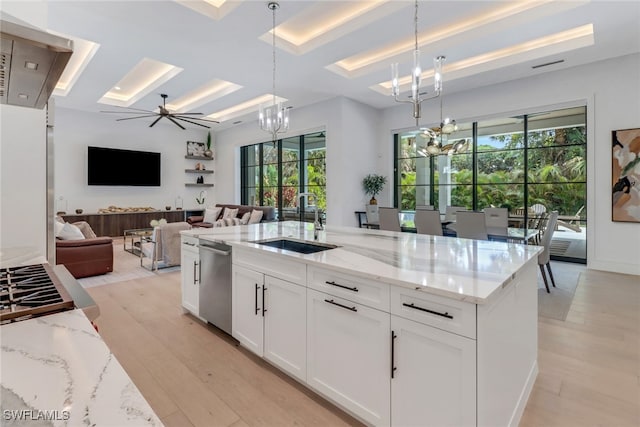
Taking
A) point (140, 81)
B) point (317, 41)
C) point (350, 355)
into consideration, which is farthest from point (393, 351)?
point (140, 81)

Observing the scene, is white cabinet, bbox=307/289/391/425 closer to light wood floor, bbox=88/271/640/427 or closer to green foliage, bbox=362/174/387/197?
light wood floor, bbox=88/271/640/427

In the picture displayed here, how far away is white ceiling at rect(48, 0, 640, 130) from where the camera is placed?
3.53 meters

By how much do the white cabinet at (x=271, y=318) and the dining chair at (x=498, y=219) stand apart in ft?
10.5

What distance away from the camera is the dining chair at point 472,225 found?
379 centimetres

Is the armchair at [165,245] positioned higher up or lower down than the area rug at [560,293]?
higher up

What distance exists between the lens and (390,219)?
4.72m

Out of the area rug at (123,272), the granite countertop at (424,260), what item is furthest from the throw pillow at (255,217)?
the granite countertop at (424,260)

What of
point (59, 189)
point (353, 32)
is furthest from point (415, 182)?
point (59, 189)

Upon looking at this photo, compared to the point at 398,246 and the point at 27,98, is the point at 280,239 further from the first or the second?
the point at 27,98

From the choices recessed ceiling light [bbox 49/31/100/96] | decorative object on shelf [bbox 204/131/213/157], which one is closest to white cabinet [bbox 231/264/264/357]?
recessed ceiling light [bbox 49/31/100/96]

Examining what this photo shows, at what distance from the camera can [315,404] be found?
1.88 m

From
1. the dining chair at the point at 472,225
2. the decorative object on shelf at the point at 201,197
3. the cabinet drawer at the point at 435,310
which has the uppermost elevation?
the decorative object on shelf at the point at 201,197

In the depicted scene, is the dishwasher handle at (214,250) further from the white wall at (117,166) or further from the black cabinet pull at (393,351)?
the white wall at (117,166)

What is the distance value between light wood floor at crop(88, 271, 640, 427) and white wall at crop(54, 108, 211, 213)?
19.5 feet
